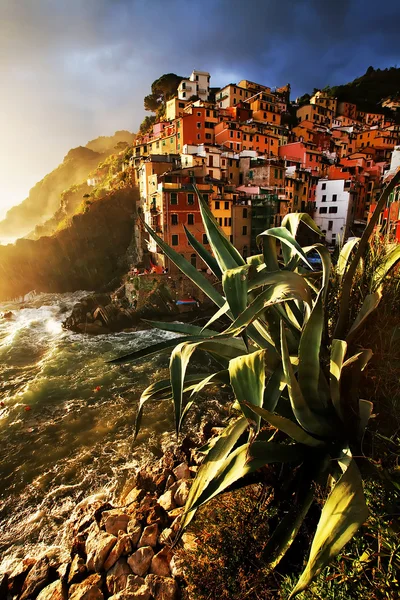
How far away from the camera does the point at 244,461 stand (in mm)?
1997

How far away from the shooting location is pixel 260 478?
283cm

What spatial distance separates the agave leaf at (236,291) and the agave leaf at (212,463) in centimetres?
86

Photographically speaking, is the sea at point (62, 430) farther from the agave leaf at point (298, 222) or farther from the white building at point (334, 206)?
the white building at point (334, 206)

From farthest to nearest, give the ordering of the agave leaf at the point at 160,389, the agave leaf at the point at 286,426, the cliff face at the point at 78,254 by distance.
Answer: the cliff face at the point at 78,254 → the agave leaf at the point at 160,389 → the agave leaf at the point at 286,426

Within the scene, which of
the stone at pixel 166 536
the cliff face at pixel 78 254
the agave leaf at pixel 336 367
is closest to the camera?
the agave leaf at pixel 336 367

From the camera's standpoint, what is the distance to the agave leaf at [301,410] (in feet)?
6.56

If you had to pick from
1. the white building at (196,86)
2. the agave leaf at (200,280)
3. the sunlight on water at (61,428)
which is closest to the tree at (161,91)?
the white building at (196,86)

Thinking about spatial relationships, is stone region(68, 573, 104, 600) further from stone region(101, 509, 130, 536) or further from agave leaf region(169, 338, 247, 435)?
agave leaf region(169, 338, 247, 435)

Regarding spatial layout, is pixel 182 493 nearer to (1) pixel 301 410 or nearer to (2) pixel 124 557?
(2) pixel 124 557

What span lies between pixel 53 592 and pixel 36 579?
2.25 ft

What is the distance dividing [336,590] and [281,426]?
1.51 meters

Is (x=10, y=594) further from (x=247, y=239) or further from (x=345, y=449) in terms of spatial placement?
(x=247, y=239)

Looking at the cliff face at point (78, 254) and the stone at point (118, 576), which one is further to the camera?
the cliff face at point (78, 254)

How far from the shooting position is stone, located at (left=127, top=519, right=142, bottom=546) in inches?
167
